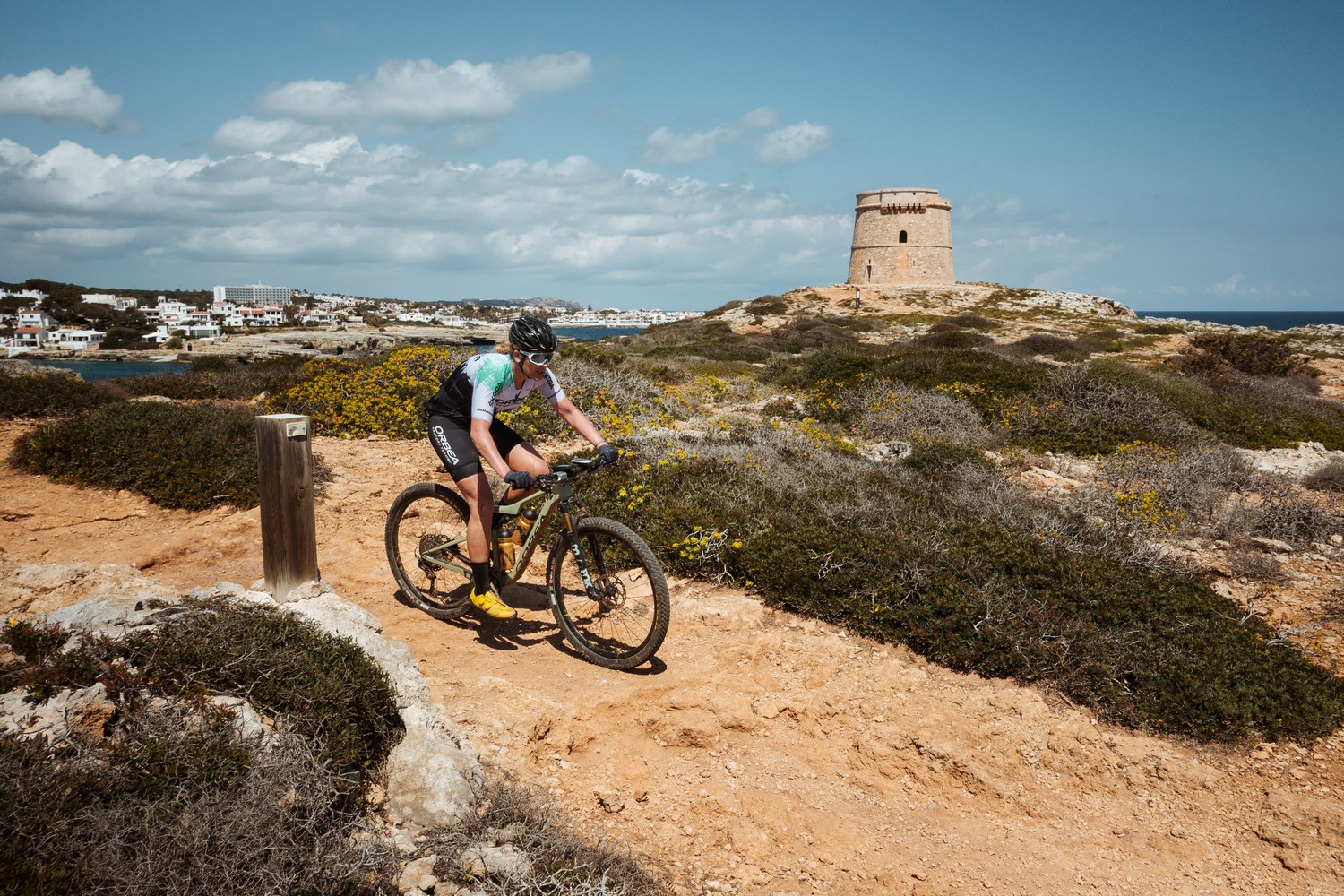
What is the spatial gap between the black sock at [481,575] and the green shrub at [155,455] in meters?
3.91

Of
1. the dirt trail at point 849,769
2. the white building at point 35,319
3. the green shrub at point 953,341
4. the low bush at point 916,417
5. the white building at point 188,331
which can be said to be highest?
the white building at point 35,319

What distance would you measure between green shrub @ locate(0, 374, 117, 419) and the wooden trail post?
8.99 metres

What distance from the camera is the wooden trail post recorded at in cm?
493

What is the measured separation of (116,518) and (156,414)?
6.43 feet

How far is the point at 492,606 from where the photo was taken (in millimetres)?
5504

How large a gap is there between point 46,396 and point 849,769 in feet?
41.9

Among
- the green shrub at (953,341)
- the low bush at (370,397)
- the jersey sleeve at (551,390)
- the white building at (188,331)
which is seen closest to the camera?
the jersey sleeve at (551,390)

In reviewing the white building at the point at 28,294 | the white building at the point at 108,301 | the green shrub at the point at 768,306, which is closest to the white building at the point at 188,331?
the white building at the point at 28,294

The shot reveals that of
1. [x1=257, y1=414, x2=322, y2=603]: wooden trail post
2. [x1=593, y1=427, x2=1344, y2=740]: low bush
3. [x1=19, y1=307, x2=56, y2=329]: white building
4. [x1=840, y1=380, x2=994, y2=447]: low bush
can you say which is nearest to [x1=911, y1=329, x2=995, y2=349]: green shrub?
[x1=840, y1=380, x2=994, y2=447]: low bush

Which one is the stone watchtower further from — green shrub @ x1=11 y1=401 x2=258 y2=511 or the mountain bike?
the mountain bike

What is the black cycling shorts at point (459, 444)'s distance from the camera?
534 centimetres

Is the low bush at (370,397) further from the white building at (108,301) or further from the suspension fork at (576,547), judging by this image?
the white building at (108,301)

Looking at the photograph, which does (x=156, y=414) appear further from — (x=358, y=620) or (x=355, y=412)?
(x=358, y=620)

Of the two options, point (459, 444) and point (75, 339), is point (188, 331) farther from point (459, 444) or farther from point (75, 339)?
point (459, 444)
